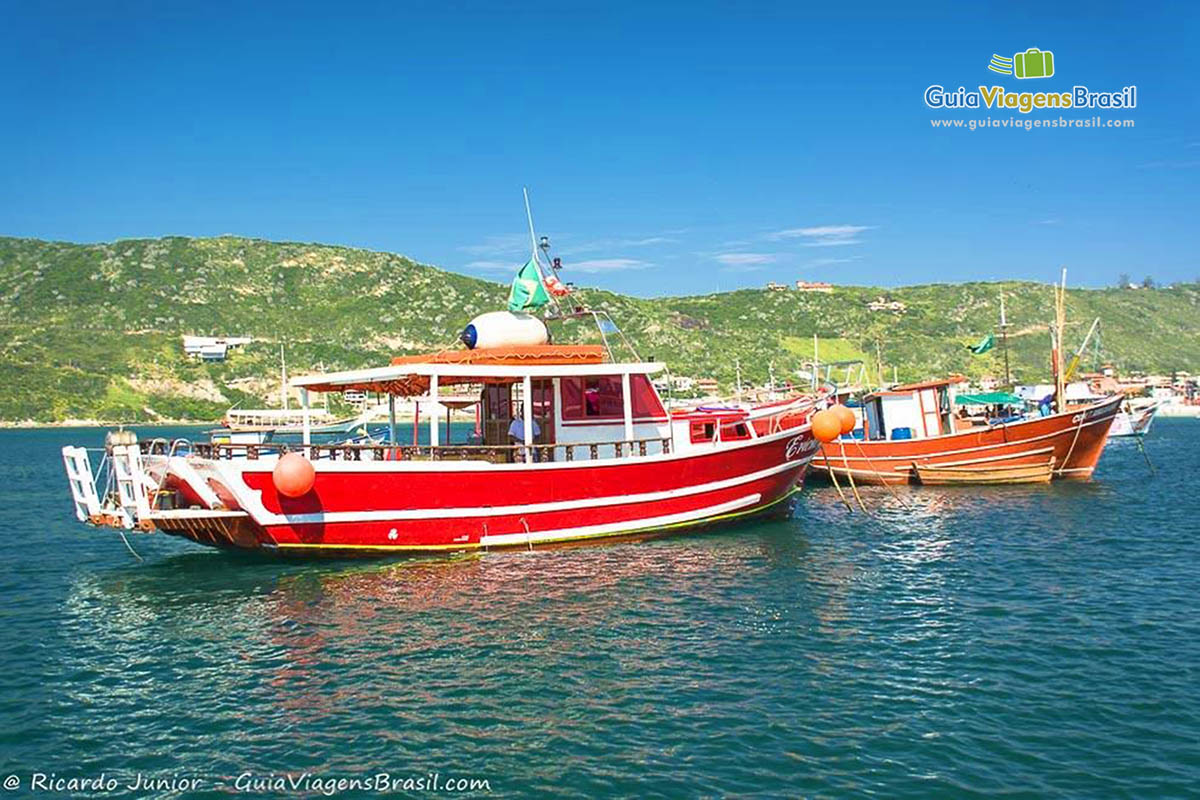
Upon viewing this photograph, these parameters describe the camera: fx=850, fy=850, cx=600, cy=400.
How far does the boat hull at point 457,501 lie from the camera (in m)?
17.8

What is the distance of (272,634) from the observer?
1420 cm

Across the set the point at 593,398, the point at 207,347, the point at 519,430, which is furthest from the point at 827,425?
the point at 207,347

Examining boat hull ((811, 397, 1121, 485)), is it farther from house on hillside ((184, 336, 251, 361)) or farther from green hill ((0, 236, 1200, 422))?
house on hillside ((184, 336, 251, 361))

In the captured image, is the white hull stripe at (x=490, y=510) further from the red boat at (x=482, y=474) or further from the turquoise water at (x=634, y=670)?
the turquoise water at (x=634, y=670)

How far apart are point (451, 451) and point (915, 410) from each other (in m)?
23.7

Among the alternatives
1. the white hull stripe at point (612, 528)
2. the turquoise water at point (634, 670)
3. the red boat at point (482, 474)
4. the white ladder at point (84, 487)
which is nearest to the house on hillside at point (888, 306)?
the red boat at point (482, 474)

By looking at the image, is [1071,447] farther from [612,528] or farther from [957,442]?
[612,528]

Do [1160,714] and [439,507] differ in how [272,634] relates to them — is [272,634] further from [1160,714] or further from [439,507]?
[1160,714]

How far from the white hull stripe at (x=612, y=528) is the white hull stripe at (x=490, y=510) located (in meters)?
0.52

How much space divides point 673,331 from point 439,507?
136 meters

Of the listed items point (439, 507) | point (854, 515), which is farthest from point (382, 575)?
point (854, 515)

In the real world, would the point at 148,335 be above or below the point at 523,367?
above

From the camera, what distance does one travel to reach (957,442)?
1352 inches

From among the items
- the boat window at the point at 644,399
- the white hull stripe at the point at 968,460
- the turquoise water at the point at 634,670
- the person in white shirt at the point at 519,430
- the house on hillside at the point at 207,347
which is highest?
the house on hillside at the point at 207,347
